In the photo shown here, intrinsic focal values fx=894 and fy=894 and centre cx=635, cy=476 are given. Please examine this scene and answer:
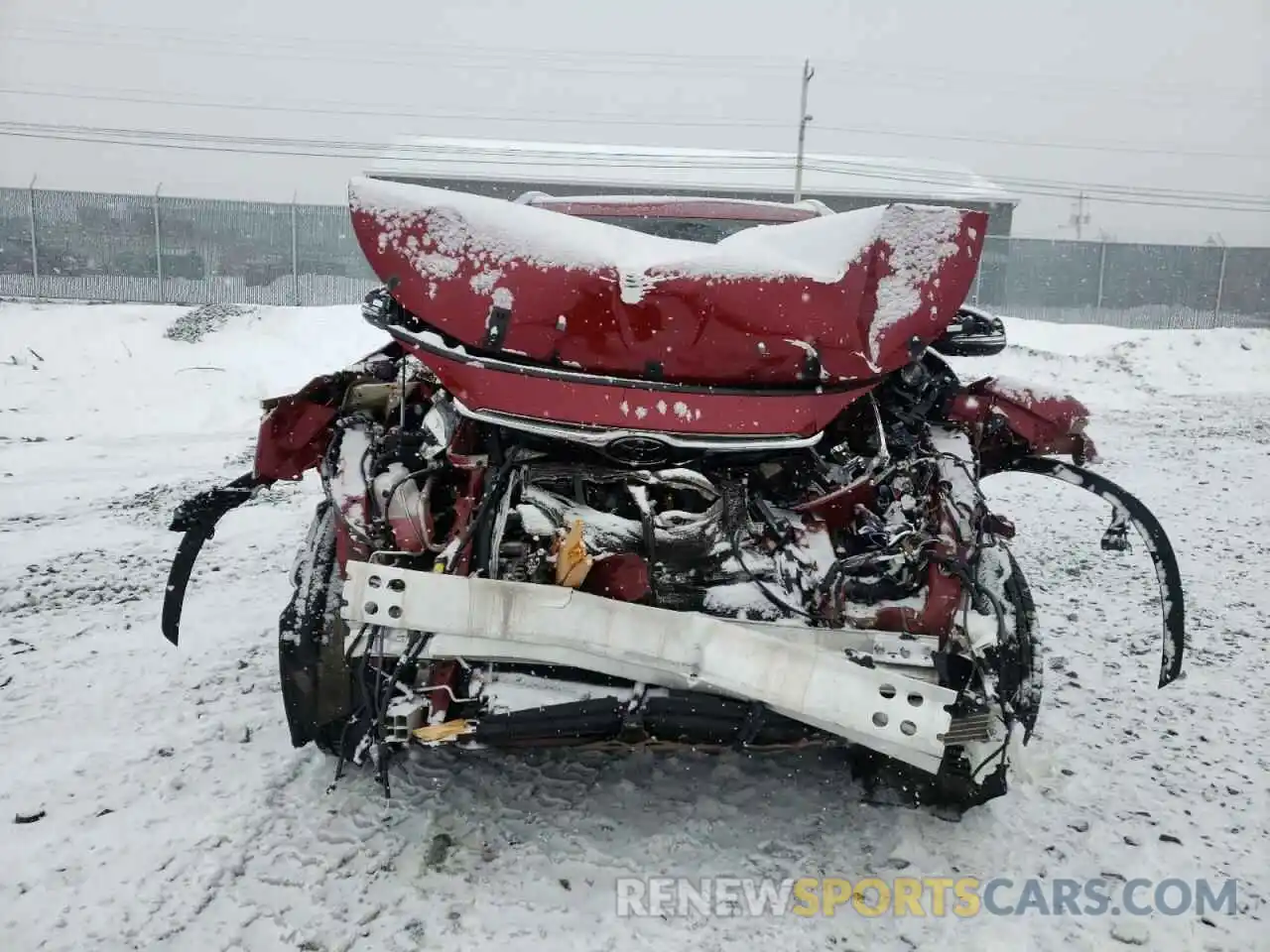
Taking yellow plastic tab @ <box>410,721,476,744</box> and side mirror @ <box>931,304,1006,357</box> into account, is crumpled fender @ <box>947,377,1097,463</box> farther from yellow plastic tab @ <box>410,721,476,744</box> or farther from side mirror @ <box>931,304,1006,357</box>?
yellow plastic tab @ <box>410,721,476,744</box>

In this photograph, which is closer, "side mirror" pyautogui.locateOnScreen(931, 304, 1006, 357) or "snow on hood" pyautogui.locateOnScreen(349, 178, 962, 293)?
"snow on hood" pyautogui.locateOnScreen(349, 178, 962, 293)

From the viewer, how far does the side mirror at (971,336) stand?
2.73m

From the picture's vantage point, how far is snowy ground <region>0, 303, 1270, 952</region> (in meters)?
2.14

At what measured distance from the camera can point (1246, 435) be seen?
934cm

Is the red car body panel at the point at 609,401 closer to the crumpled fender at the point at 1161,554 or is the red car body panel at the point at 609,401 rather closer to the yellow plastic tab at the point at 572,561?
the yellow plastic tab at the point at 572,561

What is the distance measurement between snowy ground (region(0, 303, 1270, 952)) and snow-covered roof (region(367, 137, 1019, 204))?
24.5m

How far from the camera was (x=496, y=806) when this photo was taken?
2.58 meters

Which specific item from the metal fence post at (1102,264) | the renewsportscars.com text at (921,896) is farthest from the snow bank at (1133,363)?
the renewsportscars.com text at (921,896)

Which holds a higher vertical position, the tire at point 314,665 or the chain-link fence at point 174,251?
the chain-link fence at point 174,251

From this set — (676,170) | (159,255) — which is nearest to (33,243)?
(159,255)

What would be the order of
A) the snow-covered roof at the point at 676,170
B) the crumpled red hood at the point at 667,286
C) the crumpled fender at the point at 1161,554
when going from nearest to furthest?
the crumpled red hood at the point at 667,286, the crumpled fender at the point at 1161,554, the snow-covered roof at the point at 676,170

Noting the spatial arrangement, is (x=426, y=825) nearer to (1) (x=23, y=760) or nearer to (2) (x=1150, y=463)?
(1) (x=23, y=760)

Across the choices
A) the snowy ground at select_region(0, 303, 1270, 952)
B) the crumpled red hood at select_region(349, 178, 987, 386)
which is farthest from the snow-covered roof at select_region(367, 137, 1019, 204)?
the crumpled red hood at select_region(349, 178, 987, 386)

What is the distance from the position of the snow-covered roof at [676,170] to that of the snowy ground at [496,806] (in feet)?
80.4
